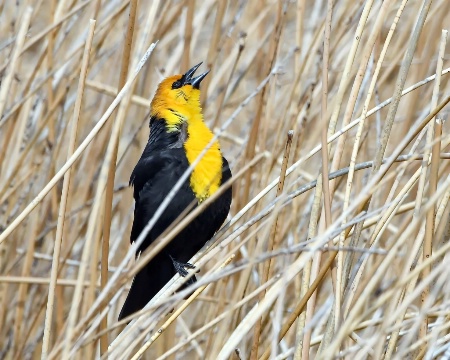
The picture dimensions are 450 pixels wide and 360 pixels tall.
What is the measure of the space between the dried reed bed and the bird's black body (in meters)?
0.07

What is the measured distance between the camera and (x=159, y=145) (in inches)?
73.4

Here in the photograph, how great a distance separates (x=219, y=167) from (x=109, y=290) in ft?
2.77

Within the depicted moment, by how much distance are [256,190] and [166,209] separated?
0.24m

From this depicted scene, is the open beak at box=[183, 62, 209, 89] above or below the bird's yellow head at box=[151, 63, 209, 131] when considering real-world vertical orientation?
above

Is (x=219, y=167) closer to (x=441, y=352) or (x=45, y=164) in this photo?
(x=45, y=164)

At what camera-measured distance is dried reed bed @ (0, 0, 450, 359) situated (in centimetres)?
105

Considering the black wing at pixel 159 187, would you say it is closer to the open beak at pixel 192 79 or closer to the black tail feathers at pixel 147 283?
the black tail feathers at pixel 147 283

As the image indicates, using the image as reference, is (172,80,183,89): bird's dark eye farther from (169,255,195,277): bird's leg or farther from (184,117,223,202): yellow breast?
(169,255,195,277): bird's leg

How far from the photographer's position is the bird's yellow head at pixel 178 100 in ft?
6.26

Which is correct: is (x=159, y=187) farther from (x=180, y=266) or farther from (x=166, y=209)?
(x=180, y=266)

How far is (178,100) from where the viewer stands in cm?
192

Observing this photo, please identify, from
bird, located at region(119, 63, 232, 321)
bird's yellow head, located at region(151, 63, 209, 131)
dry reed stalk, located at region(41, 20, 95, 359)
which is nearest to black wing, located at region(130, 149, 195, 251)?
bird, located at region(119, 63, 232, 321)

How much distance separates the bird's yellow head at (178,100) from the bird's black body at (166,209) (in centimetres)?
3

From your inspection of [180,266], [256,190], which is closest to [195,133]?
[256,190]
